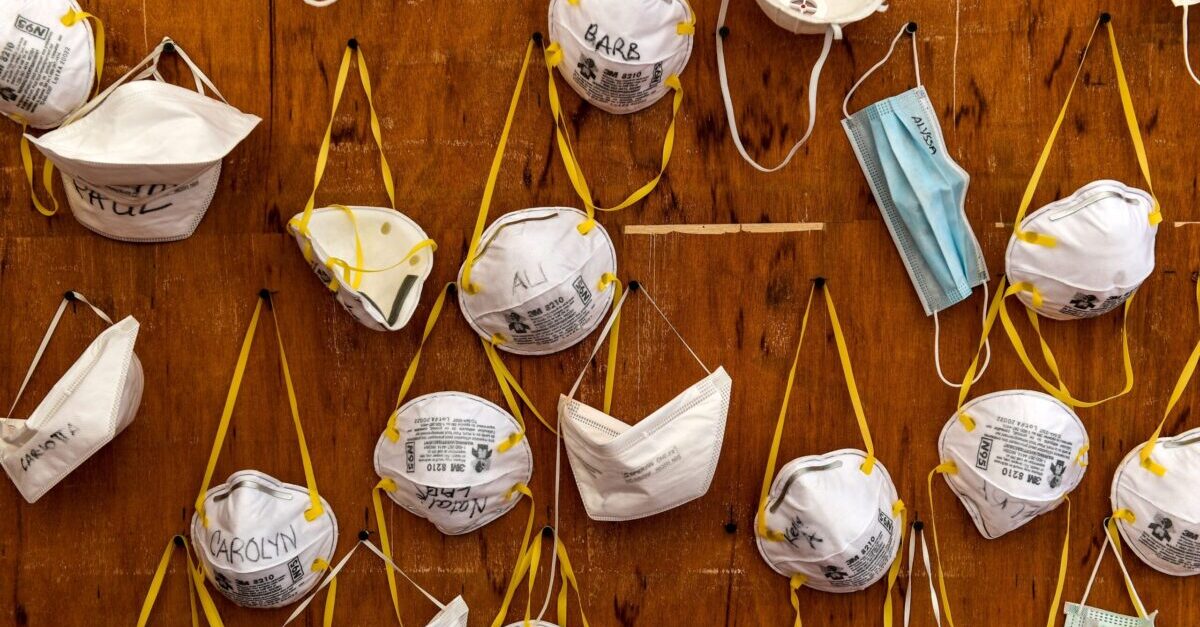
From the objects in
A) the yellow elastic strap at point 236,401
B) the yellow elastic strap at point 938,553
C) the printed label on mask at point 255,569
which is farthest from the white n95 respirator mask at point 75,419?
the yellow elastic strap at point 938,553

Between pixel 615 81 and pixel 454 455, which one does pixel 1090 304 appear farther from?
pixel 454 455

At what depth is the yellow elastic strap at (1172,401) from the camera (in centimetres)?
155

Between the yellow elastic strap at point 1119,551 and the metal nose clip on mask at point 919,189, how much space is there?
525 mm

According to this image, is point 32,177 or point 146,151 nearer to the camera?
point 146,151

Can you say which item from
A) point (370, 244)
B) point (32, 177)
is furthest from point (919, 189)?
point (32, 177)

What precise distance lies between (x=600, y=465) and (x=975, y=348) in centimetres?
74

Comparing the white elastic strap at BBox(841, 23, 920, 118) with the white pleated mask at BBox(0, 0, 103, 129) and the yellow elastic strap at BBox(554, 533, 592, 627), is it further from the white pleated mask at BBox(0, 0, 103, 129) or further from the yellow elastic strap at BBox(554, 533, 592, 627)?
the white pleated mask at BBox(0, 0, 103, 129)

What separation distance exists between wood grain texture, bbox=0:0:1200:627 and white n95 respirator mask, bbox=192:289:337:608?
0.11 feet

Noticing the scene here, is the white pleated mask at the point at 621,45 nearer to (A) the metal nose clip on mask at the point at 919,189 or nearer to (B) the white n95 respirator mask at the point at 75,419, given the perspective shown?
(A) the metal nose clip on mask at the point at 919,189

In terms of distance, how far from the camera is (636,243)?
158cm

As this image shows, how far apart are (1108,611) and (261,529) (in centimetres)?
159

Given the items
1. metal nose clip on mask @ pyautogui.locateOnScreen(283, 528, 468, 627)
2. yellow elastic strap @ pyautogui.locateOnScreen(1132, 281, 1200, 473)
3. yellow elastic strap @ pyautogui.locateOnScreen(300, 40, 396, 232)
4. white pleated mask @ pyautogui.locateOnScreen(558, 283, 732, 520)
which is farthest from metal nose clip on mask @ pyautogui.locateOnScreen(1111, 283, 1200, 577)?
yellow elastic strap @ pyautogui.locateOnScreen(300, 40, 396, 232)

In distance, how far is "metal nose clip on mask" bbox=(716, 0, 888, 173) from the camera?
1.47 metres

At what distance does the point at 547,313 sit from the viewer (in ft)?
4.88
